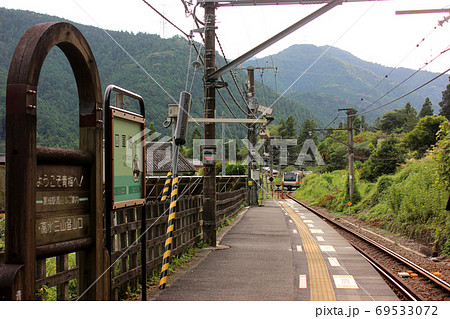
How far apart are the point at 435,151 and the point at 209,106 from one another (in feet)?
20.1

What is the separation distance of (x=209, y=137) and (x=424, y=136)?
37.3 m

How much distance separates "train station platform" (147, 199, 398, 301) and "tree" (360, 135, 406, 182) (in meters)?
24.2

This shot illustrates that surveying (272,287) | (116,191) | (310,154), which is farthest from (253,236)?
(310,154)

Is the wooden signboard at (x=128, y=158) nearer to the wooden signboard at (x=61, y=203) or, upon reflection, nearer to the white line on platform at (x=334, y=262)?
the wooden signboard at (x=61, y=203)

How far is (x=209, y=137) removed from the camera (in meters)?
12.2

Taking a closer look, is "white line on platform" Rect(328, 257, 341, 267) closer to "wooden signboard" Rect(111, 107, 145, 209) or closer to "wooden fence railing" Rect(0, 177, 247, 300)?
"wooden fence railing" Rect(0, 177, 247, 300)

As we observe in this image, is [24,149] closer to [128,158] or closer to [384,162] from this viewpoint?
[128,158]

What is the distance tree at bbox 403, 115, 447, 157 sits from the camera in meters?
43.4

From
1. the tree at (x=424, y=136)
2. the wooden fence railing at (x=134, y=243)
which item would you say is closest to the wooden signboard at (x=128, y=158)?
the wooden fence railing at (x=134, y=243)

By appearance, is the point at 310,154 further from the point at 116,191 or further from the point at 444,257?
the point at 116,191

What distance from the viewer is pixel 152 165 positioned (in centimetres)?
2461

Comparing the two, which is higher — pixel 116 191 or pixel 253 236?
pixel 116 191

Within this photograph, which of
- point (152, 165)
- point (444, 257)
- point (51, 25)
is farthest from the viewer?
point (152, 165)

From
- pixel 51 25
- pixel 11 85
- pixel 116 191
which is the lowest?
pixel 116 191
